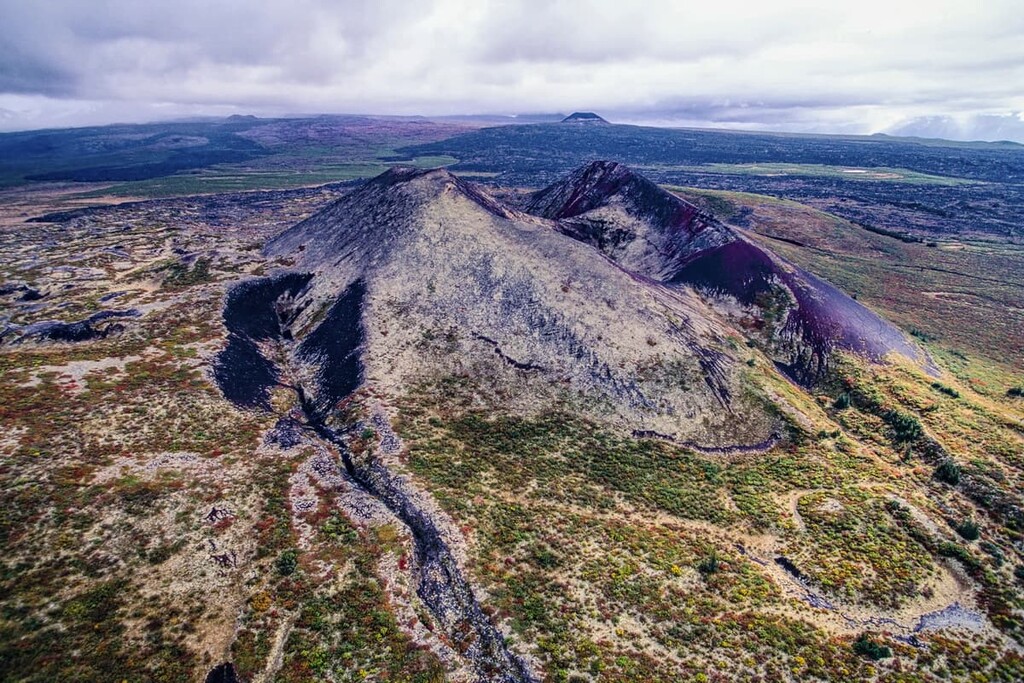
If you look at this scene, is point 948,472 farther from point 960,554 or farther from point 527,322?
point 527,322

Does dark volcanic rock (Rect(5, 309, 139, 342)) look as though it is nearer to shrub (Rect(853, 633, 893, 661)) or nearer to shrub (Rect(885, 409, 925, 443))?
shrub (Rect(853, 633, 893, 661))

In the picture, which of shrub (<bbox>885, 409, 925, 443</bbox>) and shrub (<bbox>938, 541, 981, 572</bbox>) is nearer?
shrub (<bbox>938, 541, 981, 572</bbox>)

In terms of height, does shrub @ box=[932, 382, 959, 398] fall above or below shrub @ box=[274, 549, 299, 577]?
above

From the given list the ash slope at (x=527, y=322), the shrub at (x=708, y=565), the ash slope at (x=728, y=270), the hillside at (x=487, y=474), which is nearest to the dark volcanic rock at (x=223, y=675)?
the hillside at (x=487, y=474)

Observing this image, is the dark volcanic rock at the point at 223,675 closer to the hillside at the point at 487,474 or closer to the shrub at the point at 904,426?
the hillside at the point at 487,474

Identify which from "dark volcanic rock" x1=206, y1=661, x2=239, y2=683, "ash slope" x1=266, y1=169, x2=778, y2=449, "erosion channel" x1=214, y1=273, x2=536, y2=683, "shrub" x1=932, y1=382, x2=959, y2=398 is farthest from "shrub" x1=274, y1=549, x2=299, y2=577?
"shrub" x1=932, y1=382, x2=959, y2=398

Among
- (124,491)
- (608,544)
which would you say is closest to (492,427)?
(608,544)

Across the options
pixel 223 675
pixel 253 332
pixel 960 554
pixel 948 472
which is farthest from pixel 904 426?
pixel 253 332
